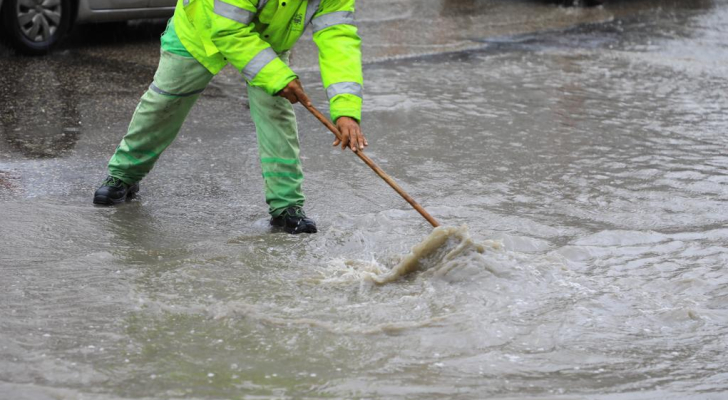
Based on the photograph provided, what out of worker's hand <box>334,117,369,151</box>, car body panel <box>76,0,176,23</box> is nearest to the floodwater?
car body panel <box>76,0,176,23</box>

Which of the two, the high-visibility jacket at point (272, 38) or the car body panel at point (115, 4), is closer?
the high-visibility jacket at point (272, 38)

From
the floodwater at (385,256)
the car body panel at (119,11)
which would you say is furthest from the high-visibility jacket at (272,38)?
the car body panel at (119,11)

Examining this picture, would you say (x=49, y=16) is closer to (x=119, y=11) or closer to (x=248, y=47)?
(x=119, y=11)

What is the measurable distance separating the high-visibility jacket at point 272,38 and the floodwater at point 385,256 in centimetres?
74

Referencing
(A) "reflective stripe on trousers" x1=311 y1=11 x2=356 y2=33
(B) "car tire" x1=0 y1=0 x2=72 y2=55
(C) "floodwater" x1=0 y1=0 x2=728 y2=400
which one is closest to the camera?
(C) "floodwater" x1=0 y1=0 x2=728 y2=400

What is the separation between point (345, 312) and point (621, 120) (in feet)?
13.0

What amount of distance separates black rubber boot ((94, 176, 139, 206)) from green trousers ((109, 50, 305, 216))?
0.09 metres

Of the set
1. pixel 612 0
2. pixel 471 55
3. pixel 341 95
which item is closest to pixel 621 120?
pixel 471 55

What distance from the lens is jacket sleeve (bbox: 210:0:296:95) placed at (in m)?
4.28

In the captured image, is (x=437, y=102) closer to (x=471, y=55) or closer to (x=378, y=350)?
(x=471, y=55)

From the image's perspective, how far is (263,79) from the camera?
4.34 metres

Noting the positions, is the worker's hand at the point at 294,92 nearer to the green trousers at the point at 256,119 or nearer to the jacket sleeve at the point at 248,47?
the jacket sleeve at the point at 248,47

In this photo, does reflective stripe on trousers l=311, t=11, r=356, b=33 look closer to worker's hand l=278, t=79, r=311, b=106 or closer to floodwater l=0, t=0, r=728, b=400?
worker's hand l=278, t=79, r=311, b=106

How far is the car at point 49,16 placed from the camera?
24.5 ft
